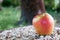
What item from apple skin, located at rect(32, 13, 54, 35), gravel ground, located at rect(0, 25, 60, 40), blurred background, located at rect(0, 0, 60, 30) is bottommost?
blurred background, located at rect(0, 0, 60, 30)

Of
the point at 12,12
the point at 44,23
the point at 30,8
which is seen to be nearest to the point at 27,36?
the point at 44,23

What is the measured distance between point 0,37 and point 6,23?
434 cm

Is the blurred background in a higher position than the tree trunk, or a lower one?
lower

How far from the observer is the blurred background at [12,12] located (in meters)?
Answer: 8.37

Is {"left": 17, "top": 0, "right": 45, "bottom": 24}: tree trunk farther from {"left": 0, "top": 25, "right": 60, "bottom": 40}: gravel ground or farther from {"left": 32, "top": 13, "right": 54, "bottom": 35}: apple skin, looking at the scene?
{"left": 32, "top": 13, "right": 54, "bottom": 35}: apple skin

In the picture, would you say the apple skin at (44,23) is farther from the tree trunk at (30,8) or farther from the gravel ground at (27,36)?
the tree trunk at (30,8)

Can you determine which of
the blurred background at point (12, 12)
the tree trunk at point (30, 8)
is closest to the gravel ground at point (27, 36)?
the tree trunk at point (30, 8)

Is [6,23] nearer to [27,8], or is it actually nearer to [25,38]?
[27,8]

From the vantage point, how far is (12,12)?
1147cm

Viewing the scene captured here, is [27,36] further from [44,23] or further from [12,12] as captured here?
[12,12]

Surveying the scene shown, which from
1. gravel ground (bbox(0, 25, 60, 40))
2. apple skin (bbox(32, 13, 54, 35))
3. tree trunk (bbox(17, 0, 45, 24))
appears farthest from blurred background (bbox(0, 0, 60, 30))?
apple skin (bbox(32, 13, 54, 35))

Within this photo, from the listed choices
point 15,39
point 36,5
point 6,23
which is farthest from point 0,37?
point 6,23

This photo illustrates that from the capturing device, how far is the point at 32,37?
12.1 feet

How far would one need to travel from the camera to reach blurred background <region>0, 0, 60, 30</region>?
8367mm
